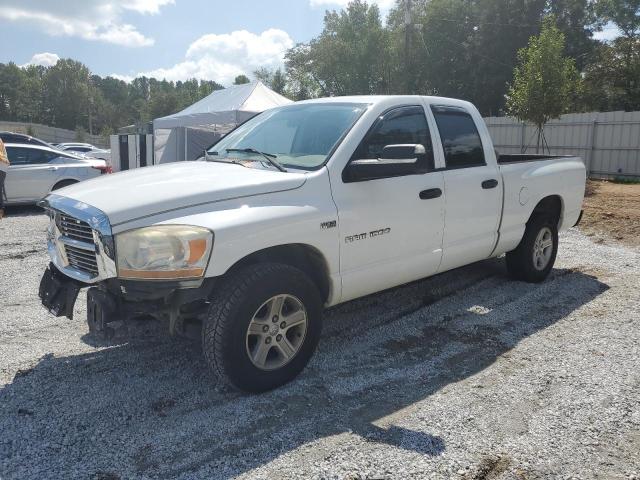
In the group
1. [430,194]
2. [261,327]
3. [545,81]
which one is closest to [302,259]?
[261,327]

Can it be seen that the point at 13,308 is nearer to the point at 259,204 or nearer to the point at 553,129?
the point at 259,204

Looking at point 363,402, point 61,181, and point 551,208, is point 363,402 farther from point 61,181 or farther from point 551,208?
point 61,181

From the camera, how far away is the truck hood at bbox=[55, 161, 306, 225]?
3387mm

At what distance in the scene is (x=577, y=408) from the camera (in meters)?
3.60

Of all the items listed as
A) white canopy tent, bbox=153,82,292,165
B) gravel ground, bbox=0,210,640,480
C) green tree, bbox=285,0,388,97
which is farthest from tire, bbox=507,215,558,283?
green tree, bbox=285,0,388,97

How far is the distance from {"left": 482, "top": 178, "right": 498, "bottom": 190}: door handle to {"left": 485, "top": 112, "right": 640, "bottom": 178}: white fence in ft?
47.7

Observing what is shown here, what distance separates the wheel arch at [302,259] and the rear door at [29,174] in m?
10.0

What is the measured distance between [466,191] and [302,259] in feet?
5.89

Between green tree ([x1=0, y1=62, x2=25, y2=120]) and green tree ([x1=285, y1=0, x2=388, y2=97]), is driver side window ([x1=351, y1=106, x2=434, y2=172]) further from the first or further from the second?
green tree ([x1=0, y1=62, x2=25, y2=120])

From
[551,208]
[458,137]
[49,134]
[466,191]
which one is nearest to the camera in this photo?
[466,191]

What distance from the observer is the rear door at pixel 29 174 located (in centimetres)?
1198

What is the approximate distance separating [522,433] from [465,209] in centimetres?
218

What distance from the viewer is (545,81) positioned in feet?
56.3

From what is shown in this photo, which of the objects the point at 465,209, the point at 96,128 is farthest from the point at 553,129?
the point at 96,128
